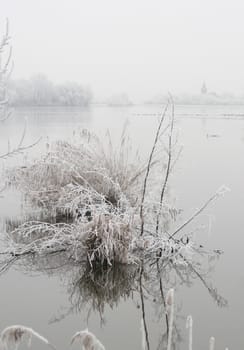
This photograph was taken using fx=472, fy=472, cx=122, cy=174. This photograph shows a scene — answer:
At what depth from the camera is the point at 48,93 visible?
87.4 meters

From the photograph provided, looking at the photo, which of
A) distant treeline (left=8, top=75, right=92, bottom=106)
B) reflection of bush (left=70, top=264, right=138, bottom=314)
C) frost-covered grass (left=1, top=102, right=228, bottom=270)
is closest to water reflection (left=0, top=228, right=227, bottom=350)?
reflection of bush (left=70, top=264, right=138, bottom=314)

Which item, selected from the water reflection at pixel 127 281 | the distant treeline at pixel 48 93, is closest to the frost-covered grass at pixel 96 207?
the water reflection at pixel 127 281

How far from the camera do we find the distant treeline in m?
83.4

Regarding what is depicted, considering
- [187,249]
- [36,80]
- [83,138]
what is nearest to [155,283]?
[187,249]

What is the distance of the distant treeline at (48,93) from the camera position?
8344 centimetres

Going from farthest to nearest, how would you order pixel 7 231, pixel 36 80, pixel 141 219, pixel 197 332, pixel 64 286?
pixel 36 80 < pixel 7 231 < pixel 141 219 < pixel 64 286 < pixel 197 332

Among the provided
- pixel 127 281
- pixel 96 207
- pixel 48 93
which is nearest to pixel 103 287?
pixel 127 281

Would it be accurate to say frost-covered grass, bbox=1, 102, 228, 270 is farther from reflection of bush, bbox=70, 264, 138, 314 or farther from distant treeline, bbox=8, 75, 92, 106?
distant treeline, bbox=8, 75, 92, 106

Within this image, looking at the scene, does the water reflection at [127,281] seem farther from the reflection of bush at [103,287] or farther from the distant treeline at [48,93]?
the distant treeline at [48,93]

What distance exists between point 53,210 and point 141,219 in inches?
109

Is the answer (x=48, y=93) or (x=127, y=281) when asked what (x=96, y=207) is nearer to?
(x=127, y=281)

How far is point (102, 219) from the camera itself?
7.49 meters

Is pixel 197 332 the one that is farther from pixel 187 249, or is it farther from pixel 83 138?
pixel 83 138

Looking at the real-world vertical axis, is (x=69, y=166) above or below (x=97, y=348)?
below
